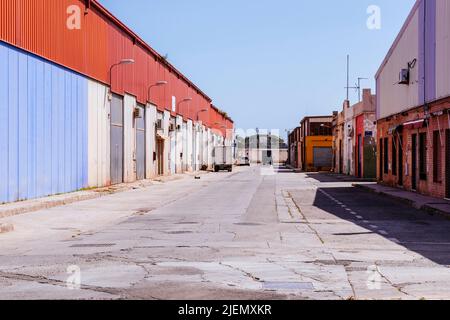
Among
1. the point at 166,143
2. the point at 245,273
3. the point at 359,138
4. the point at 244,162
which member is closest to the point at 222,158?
the point at 166,143

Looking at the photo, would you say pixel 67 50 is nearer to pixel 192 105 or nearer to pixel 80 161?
pixel 80 161

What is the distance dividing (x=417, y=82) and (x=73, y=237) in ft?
63.0

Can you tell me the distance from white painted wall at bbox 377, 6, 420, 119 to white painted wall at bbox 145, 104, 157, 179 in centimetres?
1677

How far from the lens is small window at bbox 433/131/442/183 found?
2538 cm

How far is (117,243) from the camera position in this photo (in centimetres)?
1266

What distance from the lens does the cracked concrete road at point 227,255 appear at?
25.7 ft

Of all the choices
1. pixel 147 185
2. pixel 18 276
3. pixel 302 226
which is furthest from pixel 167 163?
pixel 18 276

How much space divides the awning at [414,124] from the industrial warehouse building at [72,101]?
14.0m

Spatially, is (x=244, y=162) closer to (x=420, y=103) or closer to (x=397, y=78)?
(x=397, y=78)

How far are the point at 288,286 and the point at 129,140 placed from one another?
113 feet

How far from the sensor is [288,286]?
8.02 meters

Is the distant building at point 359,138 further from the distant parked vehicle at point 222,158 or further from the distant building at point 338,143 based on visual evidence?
the distant parked vehicle at point 222,158

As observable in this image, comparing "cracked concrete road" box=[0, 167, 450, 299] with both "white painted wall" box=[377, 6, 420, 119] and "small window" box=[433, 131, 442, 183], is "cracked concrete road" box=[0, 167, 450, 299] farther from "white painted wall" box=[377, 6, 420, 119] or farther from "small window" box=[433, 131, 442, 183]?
"white painted wall" box=[377, 6, 420, 119]
